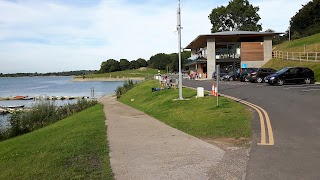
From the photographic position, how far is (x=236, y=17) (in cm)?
9950

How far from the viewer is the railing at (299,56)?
141 ft

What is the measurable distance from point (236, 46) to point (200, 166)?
53072 mm

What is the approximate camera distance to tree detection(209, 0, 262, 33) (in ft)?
322

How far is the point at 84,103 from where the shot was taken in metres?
35.1

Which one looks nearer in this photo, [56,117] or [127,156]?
[127,156]

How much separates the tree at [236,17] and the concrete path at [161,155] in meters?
91.5

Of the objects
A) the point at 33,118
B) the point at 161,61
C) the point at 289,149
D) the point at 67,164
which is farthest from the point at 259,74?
the point at 161,61

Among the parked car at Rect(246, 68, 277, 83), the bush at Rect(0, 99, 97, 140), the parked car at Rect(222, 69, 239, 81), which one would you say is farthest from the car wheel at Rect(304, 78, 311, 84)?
the bush at Rect(0, 99, 97, 140)

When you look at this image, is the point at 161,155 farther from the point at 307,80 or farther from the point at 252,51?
the point at 252,51

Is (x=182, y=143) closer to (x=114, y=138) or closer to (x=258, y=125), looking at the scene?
(x=114, y=138)

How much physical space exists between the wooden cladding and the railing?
2583 mm

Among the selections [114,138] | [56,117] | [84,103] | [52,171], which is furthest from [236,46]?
[52,171]

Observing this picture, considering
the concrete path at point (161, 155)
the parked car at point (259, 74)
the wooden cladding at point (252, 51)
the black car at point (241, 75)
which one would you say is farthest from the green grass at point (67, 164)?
the wooden cladding at point (252, 51)

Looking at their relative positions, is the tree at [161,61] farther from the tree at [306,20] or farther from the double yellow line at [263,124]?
the double yellow line at [263,124]
